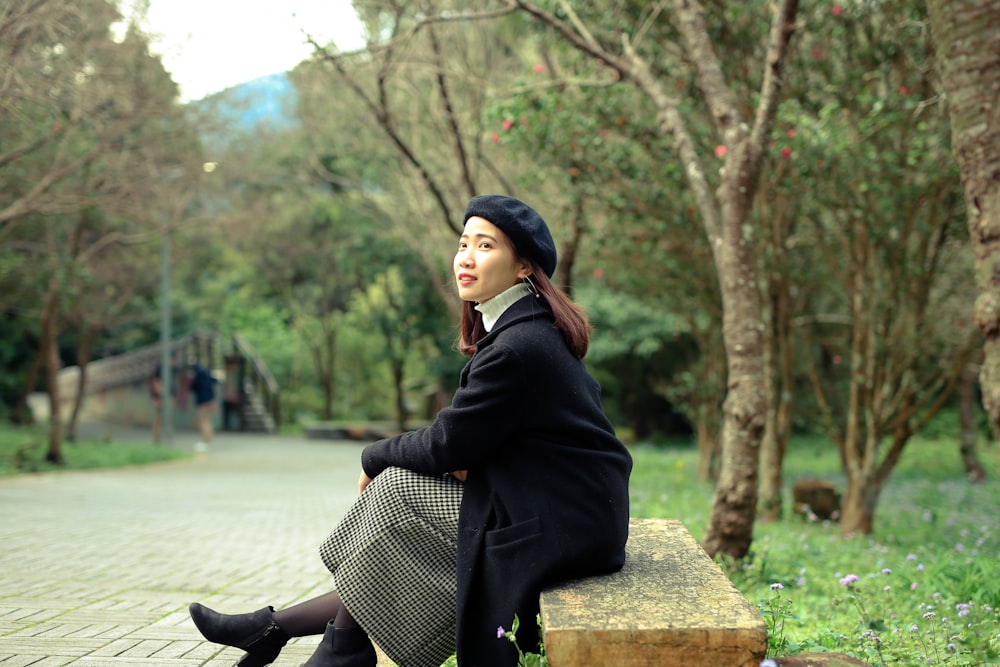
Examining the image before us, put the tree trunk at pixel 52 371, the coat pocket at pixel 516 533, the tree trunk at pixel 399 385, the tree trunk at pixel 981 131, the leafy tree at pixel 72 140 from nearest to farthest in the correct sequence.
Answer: the coat pocket at pixel 516 533 < the tree trunk at pixel 981 131 < the leafy tree at pixel 72 140 < the tree trunk at pixel 52 371 < the tree trunk at pixel 399 385

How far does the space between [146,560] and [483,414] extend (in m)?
4.59

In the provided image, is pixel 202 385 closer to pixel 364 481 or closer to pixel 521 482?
pixel 364 481

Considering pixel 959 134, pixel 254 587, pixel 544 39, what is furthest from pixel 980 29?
pixel 544 39

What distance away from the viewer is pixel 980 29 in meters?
3.78

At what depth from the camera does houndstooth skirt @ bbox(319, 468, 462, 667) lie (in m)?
3.09

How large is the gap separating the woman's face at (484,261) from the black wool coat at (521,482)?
24 centimetres

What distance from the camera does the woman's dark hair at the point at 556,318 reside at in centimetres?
320

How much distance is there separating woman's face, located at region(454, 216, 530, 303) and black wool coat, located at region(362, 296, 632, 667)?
240 mm

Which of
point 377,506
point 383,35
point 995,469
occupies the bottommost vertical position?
point 995,469

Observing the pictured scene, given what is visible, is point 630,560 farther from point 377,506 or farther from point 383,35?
point 383,35

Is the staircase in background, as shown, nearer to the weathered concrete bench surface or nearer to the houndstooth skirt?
the houndstooth skirt

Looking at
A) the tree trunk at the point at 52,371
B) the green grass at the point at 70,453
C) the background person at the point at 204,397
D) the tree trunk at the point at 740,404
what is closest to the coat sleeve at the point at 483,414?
the tree trunk at the point at 740,404

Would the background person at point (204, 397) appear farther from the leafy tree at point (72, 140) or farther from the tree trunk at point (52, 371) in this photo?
the tree trunk at point (52, 371)

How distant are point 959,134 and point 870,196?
587 cm
